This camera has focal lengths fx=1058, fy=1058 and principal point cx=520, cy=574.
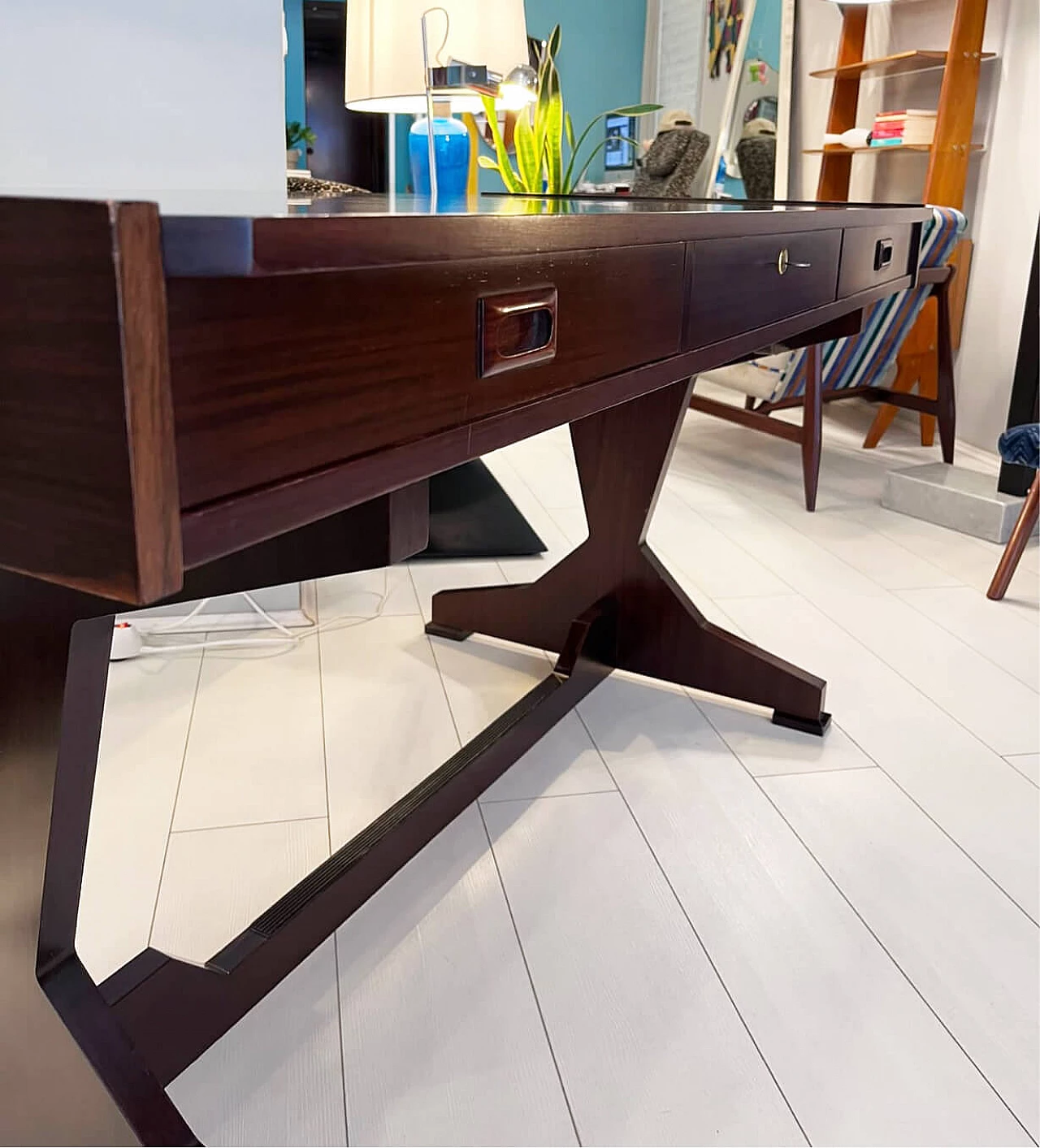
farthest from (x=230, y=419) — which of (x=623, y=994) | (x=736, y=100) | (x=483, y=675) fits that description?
(x=736, y=100)

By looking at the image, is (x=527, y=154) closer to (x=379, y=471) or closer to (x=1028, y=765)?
(x=1028, y=765)

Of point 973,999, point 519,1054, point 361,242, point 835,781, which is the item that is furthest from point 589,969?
point 361,242

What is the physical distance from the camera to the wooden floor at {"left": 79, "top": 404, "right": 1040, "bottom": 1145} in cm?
100

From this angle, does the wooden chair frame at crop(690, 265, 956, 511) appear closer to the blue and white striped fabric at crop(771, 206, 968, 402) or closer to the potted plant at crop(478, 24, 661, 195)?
the blue and white striped fabric at crop(771, 206, 968, 402)

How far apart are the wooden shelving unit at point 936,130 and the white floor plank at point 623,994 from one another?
9.03 ft

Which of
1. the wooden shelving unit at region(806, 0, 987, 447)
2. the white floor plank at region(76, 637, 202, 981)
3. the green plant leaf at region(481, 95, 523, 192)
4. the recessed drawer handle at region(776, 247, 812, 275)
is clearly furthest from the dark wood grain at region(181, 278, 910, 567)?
the wooden shelving unit at region(806, 0, 987, 447)

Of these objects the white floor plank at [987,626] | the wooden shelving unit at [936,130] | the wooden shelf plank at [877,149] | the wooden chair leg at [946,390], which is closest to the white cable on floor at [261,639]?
the white floor plank at [987,626]

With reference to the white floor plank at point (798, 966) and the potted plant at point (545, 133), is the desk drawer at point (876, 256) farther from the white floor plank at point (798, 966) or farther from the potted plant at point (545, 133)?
the white floor plank at point (798, 966)

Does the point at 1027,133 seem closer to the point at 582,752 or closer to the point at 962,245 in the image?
the point at 962,245

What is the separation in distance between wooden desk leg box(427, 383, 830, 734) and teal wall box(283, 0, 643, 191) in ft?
18.6

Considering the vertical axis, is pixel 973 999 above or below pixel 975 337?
below

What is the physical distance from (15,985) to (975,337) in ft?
12.3

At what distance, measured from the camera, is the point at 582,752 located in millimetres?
1605

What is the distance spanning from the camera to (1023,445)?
235 cm
